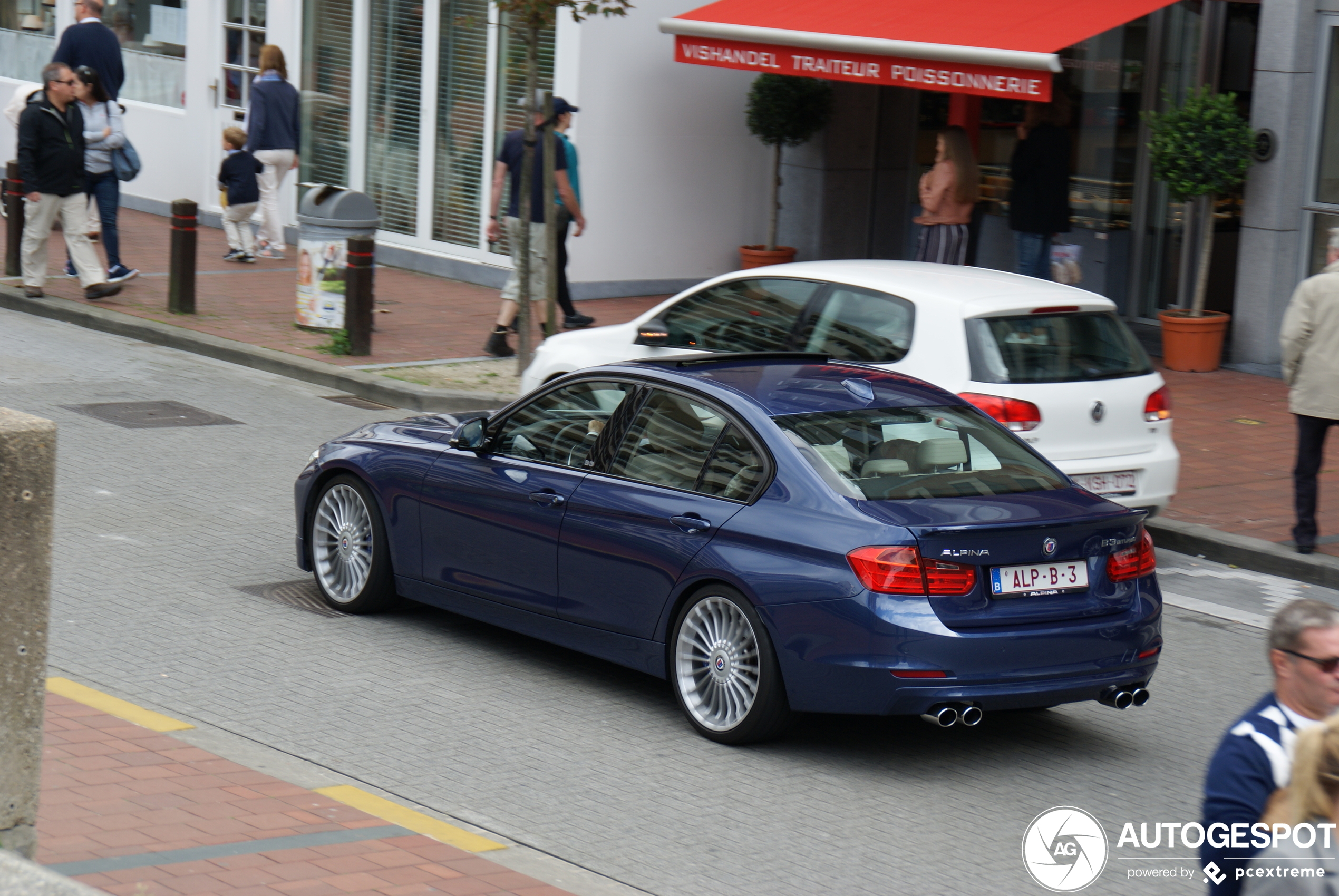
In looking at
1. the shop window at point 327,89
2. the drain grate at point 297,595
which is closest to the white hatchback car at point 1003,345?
the drain grate at point 297,595

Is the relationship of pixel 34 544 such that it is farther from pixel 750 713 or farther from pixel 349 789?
pixel 750 713

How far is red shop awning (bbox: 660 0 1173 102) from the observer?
581 inches

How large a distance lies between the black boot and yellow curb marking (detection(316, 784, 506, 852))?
951 centimetres

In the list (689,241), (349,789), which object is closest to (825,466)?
(349,789)

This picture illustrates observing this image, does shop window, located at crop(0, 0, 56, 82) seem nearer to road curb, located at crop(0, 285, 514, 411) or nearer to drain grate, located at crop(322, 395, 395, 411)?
road curb, located at crop(0, 285, 514, 411)

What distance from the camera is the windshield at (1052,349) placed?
9055 mm

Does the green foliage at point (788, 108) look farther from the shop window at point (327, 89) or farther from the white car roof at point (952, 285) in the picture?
the white car roof at point (952, 285)

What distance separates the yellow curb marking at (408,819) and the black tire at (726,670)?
131 cm

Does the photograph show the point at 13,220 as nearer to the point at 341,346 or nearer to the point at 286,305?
the point at 286,305

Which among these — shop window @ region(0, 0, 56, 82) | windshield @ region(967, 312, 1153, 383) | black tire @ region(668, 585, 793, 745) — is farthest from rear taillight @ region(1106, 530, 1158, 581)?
shop window @ region(0, 0, 56, 82)

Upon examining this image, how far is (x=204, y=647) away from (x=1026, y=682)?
348 cm

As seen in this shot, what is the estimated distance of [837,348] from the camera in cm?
951

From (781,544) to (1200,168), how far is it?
401 inches

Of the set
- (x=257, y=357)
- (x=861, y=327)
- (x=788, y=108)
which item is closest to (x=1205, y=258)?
(x=788, y=108)
